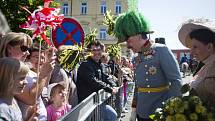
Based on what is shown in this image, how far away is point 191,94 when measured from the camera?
3.11 m

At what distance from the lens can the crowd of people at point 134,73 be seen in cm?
334

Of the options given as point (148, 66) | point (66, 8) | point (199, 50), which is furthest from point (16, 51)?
Result: point (66, 8)

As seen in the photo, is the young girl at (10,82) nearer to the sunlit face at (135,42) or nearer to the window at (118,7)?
the sunlit face at (135,42)

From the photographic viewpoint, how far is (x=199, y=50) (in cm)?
338

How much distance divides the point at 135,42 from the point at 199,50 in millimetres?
1299

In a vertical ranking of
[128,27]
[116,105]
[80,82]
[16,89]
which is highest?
[128,27]

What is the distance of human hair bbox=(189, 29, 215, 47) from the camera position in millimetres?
3301

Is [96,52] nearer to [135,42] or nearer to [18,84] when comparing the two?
[135,42]

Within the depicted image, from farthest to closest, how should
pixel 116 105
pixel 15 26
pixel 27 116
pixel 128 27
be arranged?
1. pixel 15 26
2. pixel 116 105
3. pixel 128 27
4. pixel 27 116

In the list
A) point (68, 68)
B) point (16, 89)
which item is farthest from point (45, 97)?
point (16, 89)

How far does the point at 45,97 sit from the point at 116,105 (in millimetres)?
5157

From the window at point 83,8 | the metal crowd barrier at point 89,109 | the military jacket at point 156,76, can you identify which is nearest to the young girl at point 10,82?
the metal crowd barrier at point 89,109

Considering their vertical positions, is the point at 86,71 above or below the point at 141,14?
below

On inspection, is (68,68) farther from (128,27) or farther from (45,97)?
(128,27)
